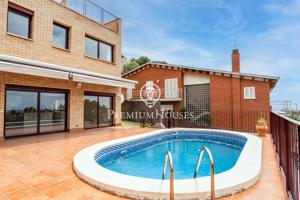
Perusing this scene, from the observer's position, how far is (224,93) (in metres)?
26.8


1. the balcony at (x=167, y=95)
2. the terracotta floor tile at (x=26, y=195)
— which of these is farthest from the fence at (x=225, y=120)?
the terracotta floor tile at (x=26, y=195)

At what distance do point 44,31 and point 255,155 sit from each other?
693 inches

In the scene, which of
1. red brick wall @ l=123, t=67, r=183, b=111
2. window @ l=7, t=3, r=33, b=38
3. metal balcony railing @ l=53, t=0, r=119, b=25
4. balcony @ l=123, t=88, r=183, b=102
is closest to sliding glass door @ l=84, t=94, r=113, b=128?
window @ l=7, t=3, r=33, b=38

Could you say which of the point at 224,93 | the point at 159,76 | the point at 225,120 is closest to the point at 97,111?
the point at 159,76

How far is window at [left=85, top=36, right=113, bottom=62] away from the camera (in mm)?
20328

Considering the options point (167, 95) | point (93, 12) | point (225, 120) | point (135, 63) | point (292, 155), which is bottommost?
point (225, 120)

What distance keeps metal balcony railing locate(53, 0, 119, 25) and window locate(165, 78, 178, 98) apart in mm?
13047

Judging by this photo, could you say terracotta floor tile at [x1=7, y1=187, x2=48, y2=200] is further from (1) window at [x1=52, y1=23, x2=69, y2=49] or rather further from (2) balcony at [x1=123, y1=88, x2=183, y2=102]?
(2) balcony at [x1=123, y1=88, x2=183, y2=102]

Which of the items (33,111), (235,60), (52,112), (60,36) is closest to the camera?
(33,111)

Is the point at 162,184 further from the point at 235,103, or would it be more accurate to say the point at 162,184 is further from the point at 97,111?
the point at 235,103

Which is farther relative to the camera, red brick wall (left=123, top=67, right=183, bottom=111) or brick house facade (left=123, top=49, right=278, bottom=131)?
red brick wall (left=123, top=67, right=183, bottom=111)

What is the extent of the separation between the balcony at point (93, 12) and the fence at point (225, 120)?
14095 millimetres

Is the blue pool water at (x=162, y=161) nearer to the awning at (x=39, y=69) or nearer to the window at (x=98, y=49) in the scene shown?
the awning at (x=39, y=69)

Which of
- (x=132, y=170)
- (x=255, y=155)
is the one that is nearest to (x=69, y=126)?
(x=132, y=170)
